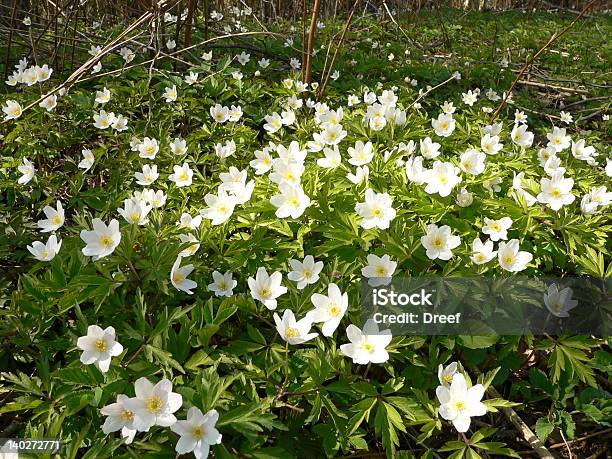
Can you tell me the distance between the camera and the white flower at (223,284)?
1874 mm

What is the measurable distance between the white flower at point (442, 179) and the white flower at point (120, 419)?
1.45 metres

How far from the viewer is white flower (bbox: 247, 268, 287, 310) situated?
5.81 feet

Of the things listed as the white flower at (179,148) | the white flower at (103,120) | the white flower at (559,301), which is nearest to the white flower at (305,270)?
the white flower at (559,301)

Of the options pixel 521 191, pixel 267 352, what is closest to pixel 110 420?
pixel 267 352

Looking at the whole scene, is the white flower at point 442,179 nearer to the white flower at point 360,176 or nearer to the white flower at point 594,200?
the white flower at point 360,176

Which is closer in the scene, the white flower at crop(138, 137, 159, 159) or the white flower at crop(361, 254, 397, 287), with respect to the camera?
the white flower at crop(361, 254, 397, 287)

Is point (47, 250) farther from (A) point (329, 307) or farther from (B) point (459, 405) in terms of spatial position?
(B) point (459, 405)

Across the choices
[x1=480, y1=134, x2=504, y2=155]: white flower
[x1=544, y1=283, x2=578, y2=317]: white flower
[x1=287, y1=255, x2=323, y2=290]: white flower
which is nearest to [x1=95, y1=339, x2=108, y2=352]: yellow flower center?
[x1=287, y1=255, x2=323, y2=290]: white flower

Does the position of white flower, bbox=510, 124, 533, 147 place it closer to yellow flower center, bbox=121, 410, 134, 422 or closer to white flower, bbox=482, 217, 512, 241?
white flower, bbox=482, 217, 512, 241

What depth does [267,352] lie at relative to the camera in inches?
67.0

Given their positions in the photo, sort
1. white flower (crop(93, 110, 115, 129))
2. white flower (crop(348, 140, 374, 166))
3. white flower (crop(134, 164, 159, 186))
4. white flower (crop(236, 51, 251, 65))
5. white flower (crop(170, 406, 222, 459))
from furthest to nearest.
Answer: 1. white flower (crop(236, 51, 251, 65))
2. white flower (crop(93, 110, 115, 129))
3. white flower (crop(134, 164, 159, 186))
4. white flower (crop(348, 140, 374, 166))
5. white flower (crop(170, 406, 222, 459))

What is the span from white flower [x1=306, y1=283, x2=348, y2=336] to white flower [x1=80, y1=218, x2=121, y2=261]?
722 millimetres

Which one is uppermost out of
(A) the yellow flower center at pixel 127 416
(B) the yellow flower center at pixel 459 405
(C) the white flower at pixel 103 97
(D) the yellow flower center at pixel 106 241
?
(D) the yellow flower center at pixel 106 241

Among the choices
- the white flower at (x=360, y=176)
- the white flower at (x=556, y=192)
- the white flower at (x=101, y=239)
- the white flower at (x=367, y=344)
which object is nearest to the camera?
the white flower at (x=367, y=344)
